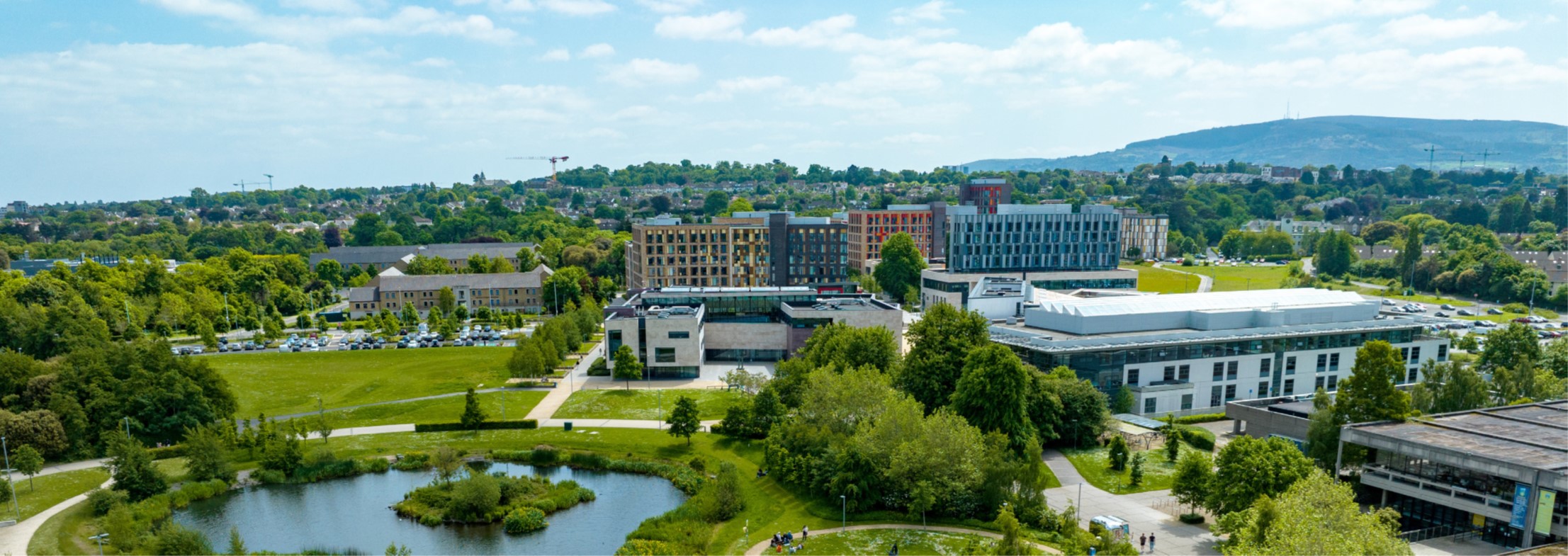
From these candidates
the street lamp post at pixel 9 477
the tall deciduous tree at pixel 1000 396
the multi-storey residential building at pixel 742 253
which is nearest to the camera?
the street lamp post at pixel 9 477

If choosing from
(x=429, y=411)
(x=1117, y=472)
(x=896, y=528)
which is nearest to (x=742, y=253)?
(x=429, y=411)

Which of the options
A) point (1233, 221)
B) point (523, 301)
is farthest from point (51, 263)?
point (1233, 221)

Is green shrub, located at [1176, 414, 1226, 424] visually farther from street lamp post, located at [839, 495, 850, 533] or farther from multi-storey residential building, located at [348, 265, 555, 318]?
multi-storey residential building, located at [348, 265, 555, 318]

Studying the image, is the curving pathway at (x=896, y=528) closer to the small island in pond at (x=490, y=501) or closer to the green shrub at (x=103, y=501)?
the small island in pond at (x=490, y=501)

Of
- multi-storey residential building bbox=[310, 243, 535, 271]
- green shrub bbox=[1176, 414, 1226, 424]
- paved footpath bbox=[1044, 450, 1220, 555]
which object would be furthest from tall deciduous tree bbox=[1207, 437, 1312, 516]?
multi-storey residential building bbox=[310, 243, 535, 271]

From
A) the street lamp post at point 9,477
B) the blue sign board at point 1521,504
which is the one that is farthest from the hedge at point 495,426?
the blue sign board at point 1521,504

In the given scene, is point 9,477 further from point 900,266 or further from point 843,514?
point 900,266

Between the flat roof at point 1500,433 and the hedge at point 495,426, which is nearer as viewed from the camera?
the flat roof at point 1500,433

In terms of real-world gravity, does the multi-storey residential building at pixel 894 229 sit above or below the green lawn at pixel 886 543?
above
